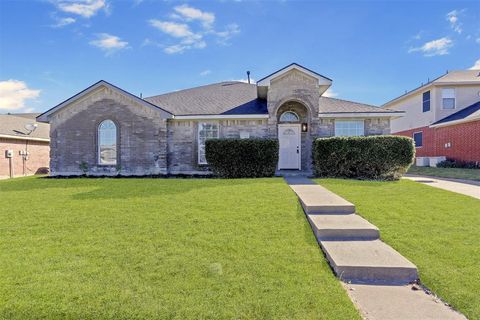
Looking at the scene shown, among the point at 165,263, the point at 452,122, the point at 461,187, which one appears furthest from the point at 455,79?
A: the point at 165,263

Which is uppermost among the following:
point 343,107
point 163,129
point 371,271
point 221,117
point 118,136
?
point 343,107

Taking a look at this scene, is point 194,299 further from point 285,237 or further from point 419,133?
point 419,133

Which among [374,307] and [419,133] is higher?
[419,133]

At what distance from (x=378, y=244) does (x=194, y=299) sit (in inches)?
123

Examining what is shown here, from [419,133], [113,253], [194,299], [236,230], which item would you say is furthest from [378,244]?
[419,133]

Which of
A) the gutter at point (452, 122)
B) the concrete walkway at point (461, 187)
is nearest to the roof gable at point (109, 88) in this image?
the concrete walkway at point (461, 187)

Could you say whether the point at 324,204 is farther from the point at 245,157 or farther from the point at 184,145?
the point at 184,145

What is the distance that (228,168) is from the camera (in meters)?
11.6

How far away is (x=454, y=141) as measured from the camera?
63.0 feet

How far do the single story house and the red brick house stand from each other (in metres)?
8.65

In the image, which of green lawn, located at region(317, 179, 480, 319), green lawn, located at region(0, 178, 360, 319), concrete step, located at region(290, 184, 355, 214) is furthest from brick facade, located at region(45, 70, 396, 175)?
green lawn, located at region(0, 178, 360, 319)

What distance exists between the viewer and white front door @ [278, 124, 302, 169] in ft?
46.7

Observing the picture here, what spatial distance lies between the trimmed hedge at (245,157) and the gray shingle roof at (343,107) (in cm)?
434

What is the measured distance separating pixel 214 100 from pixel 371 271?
13557 mm
